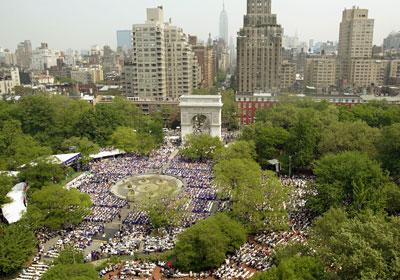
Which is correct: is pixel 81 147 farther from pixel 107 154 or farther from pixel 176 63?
pixel 176 63

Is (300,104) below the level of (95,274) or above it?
above

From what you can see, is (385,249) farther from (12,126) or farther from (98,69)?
(98,69)

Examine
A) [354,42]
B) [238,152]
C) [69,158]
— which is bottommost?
[69,158]

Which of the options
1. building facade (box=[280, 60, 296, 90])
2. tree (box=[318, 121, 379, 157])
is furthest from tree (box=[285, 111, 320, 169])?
building facade (box=[280, 60, 296, 90])

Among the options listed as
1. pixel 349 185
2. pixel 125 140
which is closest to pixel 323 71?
pixel 125 140

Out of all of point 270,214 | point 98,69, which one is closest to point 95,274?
point 270,214

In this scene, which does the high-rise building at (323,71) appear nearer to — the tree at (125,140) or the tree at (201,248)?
the tree at (125,140)
